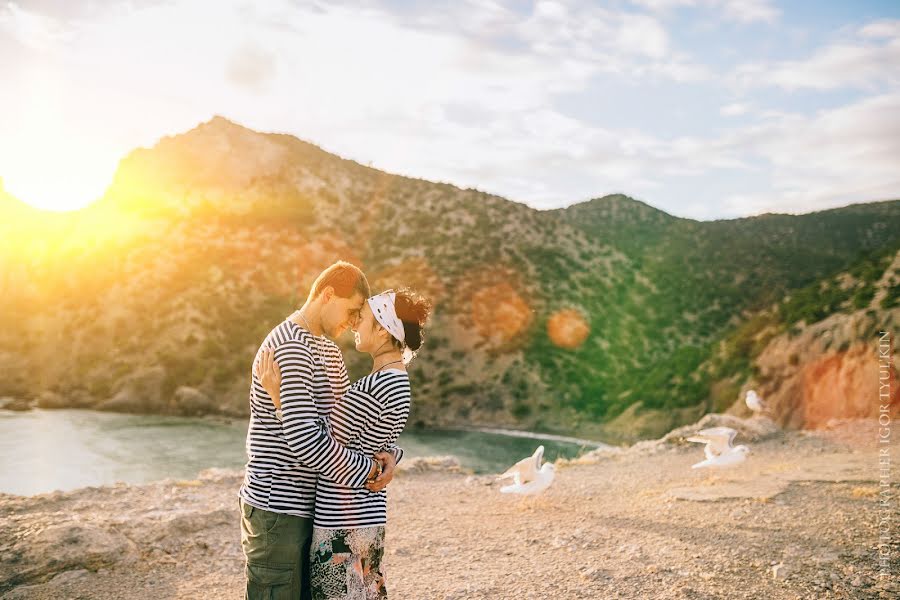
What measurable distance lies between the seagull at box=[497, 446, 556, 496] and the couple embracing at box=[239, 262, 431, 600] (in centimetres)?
595

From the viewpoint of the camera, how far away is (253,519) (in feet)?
9.36

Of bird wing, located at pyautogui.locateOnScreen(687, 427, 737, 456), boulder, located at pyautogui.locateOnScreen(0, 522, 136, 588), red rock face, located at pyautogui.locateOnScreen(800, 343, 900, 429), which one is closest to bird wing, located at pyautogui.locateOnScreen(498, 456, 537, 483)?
bird wing, located at pyautogui.locateOnScreen(687, 427, 737, 456)

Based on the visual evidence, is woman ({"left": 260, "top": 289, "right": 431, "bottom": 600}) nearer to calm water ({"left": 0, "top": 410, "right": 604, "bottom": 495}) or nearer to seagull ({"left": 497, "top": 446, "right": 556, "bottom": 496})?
seagull ({"left": 497, "top": 446, "right": 556, "bottom": 496})

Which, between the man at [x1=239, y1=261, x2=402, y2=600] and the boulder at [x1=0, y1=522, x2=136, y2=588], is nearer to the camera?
the man at [x1=239, y1=261, x2=402, y2=600]

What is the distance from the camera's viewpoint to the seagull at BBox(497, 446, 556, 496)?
8.70m

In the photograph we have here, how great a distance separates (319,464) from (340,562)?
20.1 inches

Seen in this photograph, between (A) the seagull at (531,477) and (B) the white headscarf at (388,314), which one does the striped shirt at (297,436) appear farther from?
(A) the seagull at (531,477)

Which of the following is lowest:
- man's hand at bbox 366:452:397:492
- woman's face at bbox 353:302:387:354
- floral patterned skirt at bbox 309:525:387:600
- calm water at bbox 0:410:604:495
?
calm water at bbox 0:410:604:495

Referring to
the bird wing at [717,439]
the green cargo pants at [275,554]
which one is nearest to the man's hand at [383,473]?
the green cargo pants at [275,554]

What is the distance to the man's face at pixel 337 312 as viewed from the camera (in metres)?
2.98

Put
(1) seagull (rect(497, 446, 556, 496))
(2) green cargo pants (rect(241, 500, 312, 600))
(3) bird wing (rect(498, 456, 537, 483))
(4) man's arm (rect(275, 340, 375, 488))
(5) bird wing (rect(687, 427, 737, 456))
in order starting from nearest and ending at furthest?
1. (4) man's arm (rect(275, 340, 375, 488))
2. (2) green cargo pants (rect(241, 500, 312, 600))
3. (1) seagull (rect(497, 446, 556, 496))
4. (3) bird wing (rect(498, 456, 537, 483))
5. (5) bird wing (rect(687, 427, 737, 456))

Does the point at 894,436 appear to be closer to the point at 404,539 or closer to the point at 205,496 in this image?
the point at 404,539

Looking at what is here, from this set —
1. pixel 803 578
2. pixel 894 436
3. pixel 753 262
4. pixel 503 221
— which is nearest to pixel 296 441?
pixel 803 578

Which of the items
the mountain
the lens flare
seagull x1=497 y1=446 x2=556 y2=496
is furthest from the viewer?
the lens flare
